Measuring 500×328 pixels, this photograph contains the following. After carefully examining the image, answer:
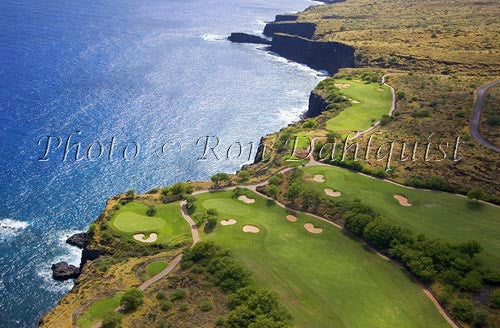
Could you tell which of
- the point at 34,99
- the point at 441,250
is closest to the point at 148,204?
the point at 441,250

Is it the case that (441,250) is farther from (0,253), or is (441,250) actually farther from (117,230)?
(0,253)

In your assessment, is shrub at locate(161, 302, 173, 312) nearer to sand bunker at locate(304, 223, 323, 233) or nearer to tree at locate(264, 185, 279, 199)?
sand bunker at locate(304, 223, 323, 233)

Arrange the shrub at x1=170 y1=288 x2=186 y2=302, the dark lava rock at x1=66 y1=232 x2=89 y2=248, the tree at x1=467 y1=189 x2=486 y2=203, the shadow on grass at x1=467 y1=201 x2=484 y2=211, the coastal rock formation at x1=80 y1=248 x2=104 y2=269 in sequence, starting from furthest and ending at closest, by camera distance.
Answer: the dark lava rock at x1=66 y1=232 x2=89 y2=248
the tree at x1=467 y1=189 x2=486 y2=203
the shadow on grass at x1=467 y1=201 x2=484 y2=211
the coastal rock formation at x1=80 y1=248 x2=104 y2=269
the shrub at x1=170 y1=288 x2=186 y2=302

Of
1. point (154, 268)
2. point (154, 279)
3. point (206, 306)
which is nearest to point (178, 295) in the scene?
point (206, 306)

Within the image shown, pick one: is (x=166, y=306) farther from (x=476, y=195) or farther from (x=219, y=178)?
(x=476, y=195)

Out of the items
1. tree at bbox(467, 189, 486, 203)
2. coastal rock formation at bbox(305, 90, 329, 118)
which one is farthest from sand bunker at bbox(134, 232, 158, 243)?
coastal rock formation at bbox(305, 90, 329, 118)

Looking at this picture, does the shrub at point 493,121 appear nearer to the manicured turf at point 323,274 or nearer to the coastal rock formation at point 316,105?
the coastal rock formation at point 316,105

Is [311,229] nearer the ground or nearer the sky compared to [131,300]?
nearer the sky
